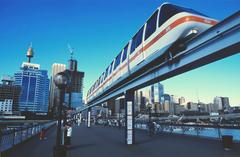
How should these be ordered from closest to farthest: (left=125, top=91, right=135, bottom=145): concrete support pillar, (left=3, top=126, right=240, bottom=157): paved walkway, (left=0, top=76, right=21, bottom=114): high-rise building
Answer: (left=3, top=126, right=240, bottom=157): paved walkway < (left=125, top=91, right=135, bottom=145): concrete support pillar < (left=0, top=76, right=21, bottom=114): high-rise building

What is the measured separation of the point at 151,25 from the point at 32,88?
634 ft

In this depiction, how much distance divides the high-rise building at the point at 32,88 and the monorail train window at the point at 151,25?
184 meters

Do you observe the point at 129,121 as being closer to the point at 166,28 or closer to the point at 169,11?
the point at 166,28

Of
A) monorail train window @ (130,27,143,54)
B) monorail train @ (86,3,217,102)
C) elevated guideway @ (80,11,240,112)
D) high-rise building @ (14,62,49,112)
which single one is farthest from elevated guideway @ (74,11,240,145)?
high-rise building @ (14,62,49,112)

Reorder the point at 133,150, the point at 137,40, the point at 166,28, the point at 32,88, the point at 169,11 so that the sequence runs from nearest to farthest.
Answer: the point at 166,28, the point at 169,11, the point at 133,150, the point at 137,40, the point at 32,88

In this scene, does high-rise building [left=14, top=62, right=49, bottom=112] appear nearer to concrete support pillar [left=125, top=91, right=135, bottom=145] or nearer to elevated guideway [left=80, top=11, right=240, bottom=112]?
concrete support pillar [left=125, top=91, right=135, bottom=145]

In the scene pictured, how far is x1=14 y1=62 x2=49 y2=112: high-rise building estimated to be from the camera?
177 metres

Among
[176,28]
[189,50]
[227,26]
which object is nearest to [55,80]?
[176,28]

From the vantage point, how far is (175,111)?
468ft

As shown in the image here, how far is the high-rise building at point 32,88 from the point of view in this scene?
17686cm

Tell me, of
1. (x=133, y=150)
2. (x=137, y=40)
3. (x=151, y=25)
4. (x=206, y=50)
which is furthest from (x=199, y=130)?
(x=206, y=50)

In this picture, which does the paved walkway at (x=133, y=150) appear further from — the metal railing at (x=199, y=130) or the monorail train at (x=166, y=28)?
the monorail train at (x=166, y=28)

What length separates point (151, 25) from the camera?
10.0 m

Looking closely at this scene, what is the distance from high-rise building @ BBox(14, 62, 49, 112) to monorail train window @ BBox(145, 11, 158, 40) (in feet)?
603
